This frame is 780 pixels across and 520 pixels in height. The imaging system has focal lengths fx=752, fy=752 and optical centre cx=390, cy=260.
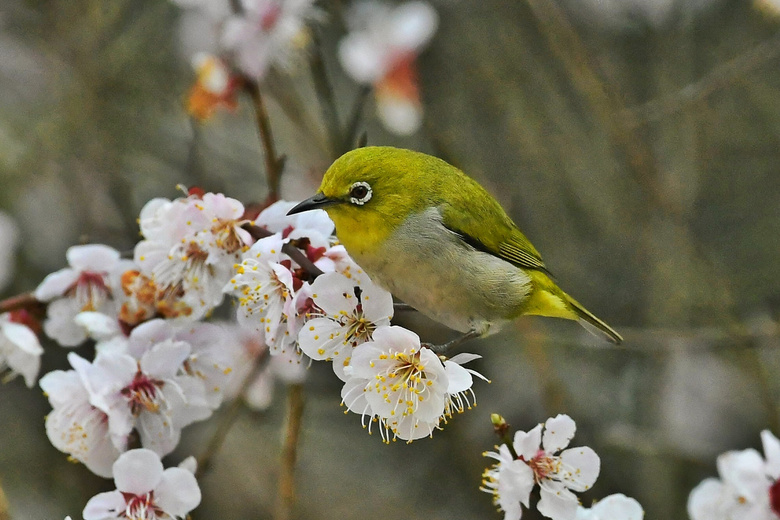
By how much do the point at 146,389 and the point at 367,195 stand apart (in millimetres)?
749

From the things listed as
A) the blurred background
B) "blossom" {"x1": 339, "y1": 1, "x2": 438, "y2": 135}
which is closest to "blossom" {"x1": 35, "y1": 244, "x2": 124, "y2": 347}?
the blurred background

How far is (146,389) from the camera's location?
75.3 inches

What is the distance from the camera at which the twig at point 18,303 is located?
2108 millimetres

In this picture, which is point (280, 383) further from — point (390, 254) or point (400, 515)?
point (390, 254)

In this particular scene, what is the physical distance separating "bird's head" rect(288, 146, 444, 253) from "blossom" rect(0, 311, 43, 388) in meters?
0.88

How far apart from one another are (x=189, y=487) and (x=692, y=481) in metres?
3.24

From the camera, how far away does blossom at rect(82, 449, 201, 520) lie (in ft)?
5.66

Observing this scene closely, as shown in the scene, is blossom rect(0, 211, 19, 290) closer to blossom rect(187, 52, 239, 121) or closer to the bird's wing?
blossom rect(187, 52, 239, 121)

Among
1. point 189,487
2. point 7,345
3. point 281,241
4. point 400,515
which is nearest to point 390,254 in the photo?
point 281,241

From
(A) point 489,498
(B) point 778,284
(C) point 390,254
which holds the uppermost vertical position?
(C) point 390,254

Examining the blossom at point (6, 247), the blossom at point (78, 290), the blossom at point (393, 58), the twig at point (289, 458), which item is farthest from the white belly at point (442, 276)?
the blossom at point (6, 247)

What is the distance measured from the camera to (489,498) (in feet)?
13.5

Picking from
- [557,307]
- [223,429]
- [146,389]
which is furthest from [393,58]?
[146,389]

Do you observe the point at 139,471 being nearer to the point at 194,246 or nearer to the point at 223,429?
the point at 194,246
